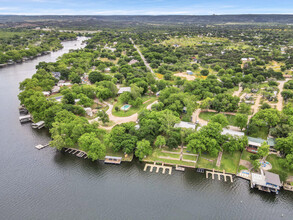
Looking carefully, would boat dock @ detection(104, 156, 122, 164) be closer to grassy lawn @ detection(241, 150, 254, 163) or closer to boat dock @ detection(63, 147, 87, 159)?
boat dock @ detection(63, 147, 87, 159)

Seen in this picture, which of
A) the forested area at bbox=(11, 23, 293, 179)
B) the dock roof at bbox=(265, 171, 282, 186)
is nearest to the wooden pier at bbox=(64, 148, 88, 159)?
the forested area at bbox=(11, 23, 293, 179)

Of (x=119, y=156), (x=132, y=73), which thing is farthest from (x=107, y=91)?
(x=119, y=156)

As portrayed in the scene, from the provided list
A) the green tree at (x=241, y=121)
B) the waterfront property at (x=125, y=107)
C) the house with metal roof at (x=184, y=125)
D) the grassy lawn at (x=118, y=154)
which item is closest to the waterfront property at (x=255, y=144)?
the green tree at (x=241, y=121)

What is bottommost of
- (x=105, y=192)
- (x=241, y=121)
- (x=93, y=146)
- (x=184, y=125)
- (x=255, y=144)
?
(x=105, y=192)

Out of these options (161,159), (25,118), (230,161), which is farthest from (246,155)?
(25,118)

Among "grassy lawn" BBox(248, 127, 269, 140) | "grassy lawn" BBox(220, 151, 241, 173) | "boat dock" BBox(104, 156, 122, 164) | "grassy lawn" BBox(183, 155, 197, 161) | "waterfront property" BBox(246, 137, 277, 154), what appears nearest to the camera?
"grassy lawn" BBox(220, 151, 241, 173)

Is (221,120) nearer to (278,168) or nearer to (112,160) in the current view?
(278,168)
